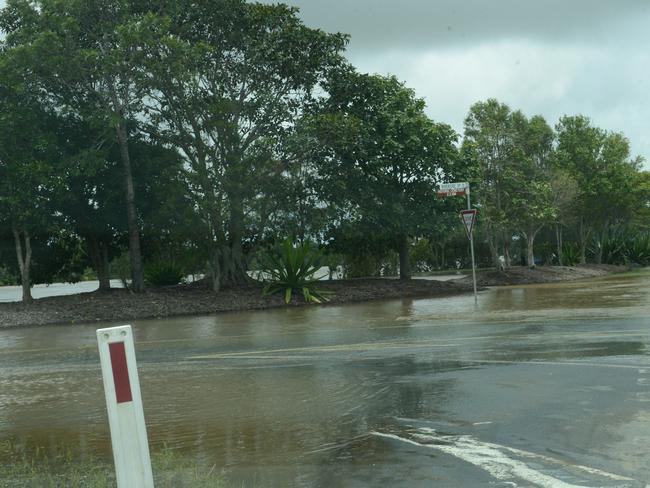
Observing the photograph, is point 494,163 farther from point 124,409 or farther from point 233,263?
point 124,409

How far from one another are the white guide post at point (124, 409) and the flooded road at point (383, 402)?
1601mm

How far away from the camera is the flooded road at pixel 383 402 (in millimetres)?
5445

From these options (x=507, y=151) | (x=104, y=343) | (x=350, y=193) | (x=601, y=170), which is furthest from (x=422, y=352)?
(x=601, y=170)

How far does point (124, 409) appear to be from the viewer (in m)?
3.81

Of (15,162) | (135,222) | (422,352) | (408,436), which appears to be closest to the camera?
(408,436)

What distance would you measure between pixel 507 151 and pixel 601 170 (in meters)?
11.7

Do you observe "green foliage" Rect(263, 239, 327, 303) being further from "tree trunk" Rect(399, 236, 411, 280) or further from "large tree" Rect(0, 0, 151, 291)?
"tree trunk" Rect(399, 236, 411, 280)

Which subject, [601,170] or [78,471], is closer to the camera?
[78,471]

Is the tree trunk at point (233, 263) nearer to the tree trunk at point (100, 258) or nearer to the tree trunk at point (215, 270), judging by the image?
the tree trunk at point (215, 270)

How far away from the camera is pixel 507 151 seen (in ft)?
122

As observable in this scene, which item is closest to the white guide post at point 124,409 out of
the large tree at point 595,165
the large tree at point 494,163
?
the large tree at point 494,163

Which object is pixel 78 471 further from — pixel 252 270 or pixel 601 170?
pixel 601 170

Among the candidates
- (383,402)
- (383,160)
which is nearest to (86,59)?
(383,160)

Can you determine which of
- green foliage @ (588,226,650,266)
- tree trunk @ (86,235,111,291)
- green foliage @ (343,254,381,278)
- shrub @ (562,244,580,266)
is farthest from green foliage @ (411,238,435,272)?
tree trunk @ (86,235,111,291)
